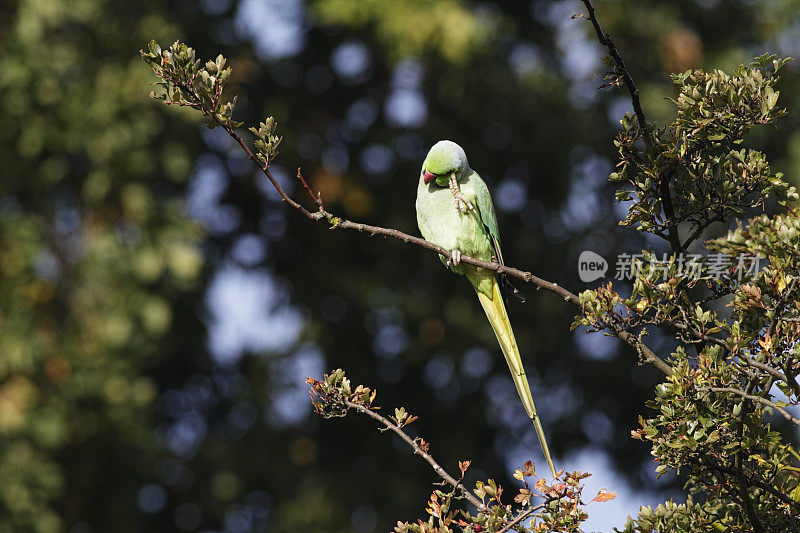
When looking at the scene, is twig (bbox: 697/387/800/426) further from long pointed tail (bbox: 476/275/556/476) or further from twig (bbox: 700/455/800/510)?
long pointed tail (bbox: 476/275/556/476)

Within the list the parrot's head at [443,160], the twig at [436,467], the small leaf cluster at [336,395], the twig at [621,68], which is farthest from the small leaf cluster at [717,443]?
the parrot's head at [443,160]

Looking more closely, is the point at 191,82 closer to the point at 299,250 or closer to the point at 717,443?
the point at 717,443

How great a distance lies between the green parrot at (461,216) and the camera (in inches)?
109

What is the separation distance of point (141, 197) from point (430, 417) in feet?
9.95

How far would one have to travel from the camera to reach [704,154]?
1.83m

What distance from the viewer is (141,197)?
257 inches

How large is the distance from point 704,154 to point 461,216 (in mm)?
1134

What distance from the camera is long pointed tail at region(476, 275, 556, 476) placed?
7.07 ft

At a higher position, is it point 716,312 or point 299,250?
point 299,250

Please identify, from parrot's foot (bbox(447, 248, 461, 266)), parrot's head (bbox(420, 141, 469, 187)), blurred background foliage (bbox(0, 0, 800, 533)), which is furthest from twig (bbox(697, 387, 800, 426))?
blurred background foliage (bbox(0, 0, 800, 533))

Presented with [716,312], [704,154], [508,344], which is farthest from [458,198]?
[716,312]

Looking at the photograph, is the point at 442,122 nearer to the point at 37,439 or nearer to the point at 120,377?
the point at 120,377

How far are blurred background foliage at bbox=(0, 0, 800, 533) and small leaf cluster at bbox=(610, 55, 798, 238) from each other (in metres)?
4.61

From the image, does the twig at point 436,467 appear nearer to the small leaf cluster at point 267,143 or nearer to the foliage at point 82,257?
the small leaf cluster at point 267,143
